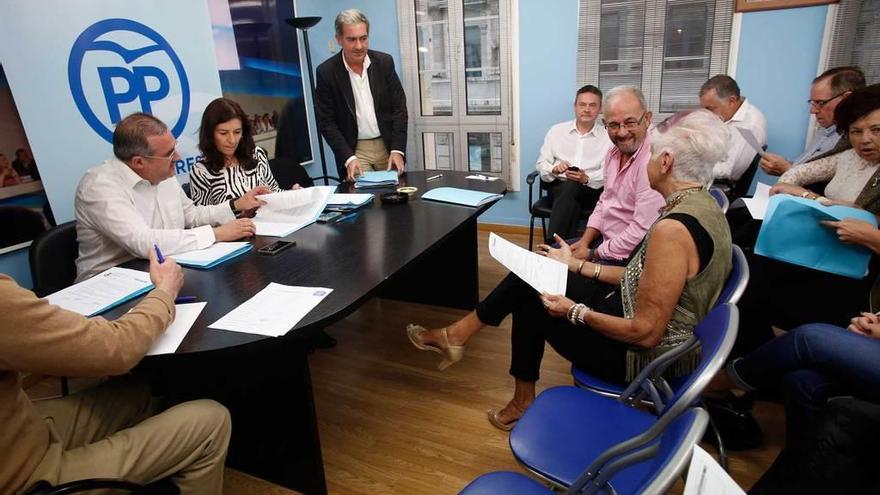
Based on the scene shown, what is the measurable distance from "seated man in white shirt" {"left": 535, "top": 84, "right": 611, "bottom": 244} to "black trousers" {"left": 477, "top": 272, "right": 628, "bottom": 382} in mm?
1438

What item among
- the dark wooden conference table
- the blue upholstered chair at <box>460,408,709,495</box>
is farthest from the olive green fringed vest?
the dark wooden conference table

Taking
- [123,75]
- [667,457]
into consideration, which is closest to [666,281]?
[667,457]

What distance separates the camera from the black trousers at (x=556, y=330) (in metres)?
1.44

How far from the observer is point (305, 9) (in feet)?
14.6

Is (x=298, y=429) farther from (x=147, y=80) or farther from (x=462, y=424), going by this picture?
(x=147, y=80)

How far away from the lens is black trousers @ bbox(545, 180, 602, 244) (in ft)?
10.6

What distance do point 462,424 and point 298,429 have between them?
72 centimetres

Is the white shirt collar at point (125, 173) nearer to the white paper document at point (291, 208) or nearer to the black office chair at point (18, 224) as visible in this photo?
the white paper document at point (291, 208)

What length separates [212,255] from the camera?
1.71 m

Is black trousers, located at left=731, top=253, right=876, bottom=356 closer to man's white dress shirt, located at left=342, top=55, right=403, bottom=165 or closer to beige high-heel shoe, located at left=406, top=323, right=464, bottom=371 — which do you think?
beige high-heel shoe, located at left=406, top=323, right=464, bottom=371

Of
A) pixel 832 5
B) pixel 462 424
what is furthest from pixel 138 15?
pixel 832 5

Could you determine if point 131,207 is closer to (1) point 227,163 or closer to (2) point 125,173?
(2) point 125,173

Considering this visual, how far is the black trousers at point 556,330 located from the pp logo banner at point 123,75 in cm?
250

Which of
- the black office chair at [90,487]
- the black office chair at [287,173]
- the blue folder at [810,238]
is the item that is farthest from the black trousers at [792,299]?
the black office chair at [287,173]
